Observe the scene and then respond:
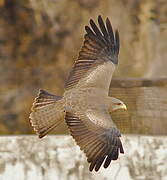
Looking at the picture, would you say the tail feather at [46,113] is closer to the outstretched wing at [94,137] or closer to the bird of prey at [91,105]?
the bird of prey at [91,105]

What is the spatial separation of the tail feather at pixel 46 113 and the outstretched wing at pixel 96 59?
0.12 metres

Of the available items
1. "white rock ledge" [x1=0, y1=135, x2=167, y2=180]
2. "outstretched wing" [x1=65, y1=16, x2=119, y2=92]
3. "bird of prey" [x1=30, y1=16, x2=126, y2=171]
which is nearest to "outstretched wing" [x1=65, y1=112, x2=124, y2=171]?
"bird of prey" [x1=30, y1=16, x2=126, y2=171]

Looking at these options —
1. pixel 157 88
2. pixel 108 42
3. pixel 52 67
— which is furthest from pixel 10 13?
pixel 108 42

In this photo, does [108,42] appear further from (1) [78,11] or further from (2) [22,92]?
(1) [78,11]

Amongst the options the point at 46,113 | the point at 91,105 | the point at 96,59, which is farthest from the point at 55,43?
the point at 91,105

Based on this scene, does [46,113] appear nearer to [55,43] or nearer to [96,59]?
[96,59]

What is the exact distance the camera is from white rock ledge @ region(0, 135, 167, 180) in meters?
5.23

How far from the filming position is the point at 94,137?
3.42 m

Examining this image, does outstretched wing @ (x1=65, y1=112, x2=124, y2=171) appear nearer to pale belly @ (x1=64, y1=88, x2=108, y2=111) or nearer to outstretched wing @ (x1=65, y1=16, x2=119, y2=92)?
pale belly @ (x1=64, y1=88, x2=108, y2=111)

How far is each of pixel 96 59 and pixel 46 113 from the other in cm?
45

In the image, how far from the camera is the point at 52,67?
28.3 ft

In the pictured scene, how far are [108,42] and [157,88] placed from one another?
6.07 ft

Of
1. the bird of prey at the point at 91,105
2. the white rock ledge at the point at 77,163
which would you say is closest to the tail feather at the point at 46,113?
the bird of prey at the point at 91,105

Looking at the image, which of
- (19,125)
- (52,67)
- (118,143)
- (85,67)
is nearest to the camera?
(118,143)
